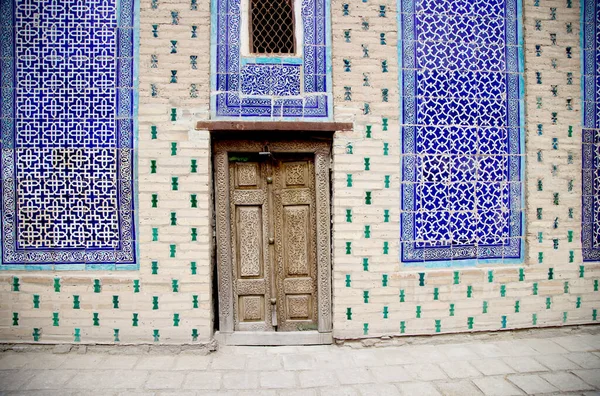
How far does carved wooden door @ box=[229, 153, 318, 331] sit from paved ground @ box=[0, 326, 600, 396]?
0.36 meters

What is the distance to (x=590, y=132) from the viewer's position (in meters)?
4.52

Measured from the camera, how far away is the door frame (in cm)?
416

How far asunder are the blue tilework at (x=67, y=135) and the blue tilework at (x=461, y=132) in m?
2.94

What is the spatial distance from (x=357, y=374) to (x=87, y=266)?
9.51ft

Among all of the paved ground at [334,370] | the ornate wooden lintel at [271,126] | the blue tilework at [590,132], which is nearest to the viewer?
the paved ground at [334,370]

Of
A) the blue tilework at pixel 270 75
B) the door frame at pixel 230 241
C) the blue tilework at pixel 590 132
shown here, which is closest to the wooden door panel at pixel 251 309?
the door frame at pixel 230 241

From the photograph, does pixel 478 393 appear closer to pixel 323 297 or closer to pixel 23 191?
pixel 323 297

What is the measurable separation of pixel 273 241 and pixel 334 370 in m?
1.42

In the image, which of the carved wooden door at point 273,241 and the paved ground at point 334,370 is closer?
the paved ground at point 334,370

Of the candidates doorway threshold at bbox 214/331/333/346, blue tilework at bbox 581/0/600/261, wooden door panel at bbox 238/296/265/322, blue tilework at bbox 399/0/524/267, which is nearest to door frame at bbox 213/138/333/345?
doorway threshold at bbox 214/331/333/346

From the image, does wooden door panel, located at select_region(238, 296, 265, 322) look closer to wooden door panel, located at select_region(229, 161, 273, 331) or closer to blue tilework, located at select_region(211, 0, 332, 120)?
wooden door panel, located at select_region(229, 161, 273, 331)

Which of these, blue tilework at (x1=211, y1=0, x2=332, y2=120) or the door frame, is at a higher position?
blue tilework at (x1=211, y1=0, x2=332, y2=120)

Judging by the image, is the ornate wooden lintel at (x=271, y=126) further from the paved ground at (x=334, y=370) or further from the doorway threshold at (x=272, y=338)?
the paved ground at (x=334, y=370)

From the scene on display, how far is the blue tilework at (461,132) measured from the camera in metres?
4.23
